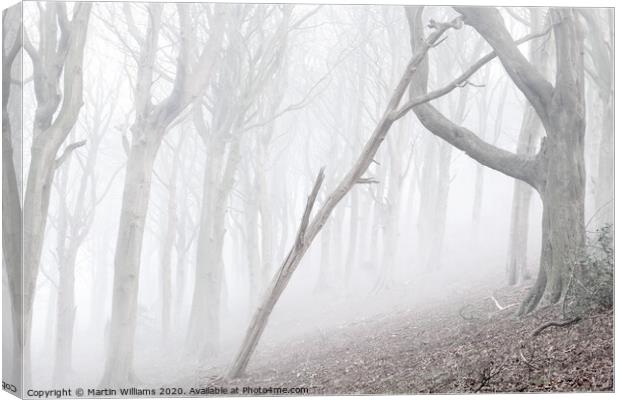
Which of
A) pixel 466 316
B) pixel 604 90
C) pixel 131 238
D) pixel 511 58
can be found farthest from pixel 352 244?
pixel 511 58

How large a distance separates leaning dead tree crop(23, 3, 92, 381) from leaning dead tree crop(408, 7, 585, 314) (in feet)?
13.9

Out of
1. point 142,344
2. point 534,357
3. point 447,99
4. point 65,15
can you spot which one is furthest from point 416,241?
point 65,15

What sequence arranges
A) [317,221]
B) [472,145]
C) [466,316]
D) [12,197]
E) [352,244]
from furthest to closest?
[352,244] < [466,316] < [472,145] < [317,221] < [12,197]

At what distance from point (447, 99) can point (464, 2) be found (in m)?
7.80

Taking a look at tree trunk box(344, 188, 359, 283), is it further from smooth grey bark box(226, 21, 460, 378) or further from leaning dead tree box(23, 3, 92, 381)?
leaning dead tree box(23, 3, 92, 381)

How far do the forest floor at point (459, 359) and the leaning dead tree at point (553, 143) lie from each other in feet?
2.03

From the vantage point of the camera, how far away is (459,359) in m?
7.25

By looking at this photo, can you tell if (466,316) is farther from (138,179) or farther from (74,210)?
(74,210)

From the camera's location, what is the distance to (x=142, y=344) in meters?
9.58

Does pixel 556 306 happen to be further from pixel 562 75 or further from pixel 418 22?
pixel 418 22

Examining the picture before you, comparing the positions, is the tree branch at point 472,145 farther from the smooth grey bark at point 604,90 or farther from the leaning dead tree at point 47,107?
the leaning dead tree at point 47,107

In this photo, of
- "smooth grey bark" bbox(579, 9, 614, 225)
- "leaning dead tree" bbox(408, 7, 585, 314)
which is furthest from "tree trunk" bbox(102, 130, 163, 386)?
"smooth grey bark" bbox(579, 9, 614, 225)

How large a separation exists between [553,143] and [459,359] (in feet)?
9.03

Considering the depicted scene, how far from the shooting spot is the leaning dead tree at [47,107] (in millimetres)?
7711
